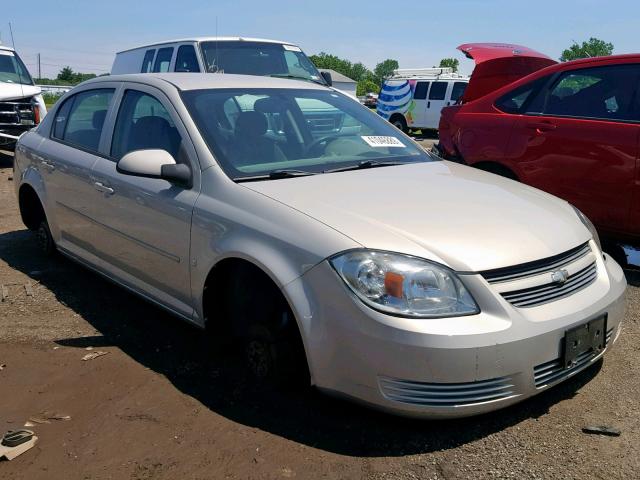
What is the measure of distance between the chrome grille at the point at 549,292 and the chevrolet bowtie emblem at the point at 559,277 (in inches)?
0.7

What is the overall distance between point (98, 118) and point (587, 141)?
140 inches

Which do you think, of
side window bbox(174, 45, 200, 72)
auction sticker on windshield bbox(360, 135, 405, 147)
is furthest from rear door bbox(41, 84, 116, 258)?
side window bbox(174, 45, 200, 72)

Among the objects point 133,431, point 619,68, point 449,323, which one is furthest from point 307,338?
point 619,68

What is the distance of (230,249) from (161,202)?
69cm

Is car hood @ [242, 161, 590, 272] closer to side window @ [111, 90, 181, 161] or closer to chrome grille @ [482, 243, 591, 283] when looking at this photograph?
chrome grille @ [482, 243, 591, 283]

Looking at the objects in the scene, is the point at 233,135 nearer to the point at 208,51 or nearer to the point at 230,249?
the point at 230,249

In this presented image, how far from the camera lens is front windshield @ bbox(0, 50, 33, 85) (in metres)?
11.3

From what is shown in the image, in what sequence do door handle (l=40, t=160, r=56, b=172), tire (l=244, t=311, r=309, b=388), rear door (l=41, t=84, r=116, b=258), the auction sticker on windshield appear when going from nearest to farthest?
tire (l=244, t=311, r=309, b=388), the auction sticker on windshield, rear door (l=41, t=84, r=116, b=258), door handle (l=40, t=160, r=56, b=172)

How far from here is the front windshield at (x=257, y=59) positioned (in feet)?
29.9

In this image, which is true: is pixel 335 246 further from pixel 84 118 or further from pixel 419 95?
pixel 419 95

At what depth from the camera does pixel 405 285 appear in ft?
8.36

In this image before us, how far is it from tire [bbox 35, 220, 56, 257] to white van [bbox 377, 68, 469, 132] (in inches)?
681

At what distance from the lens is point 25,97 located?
10859mm

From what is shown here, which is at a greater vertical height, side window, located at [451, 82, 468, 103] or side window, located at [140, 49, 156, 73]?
side window, located at [140, 49, 156, 73]
